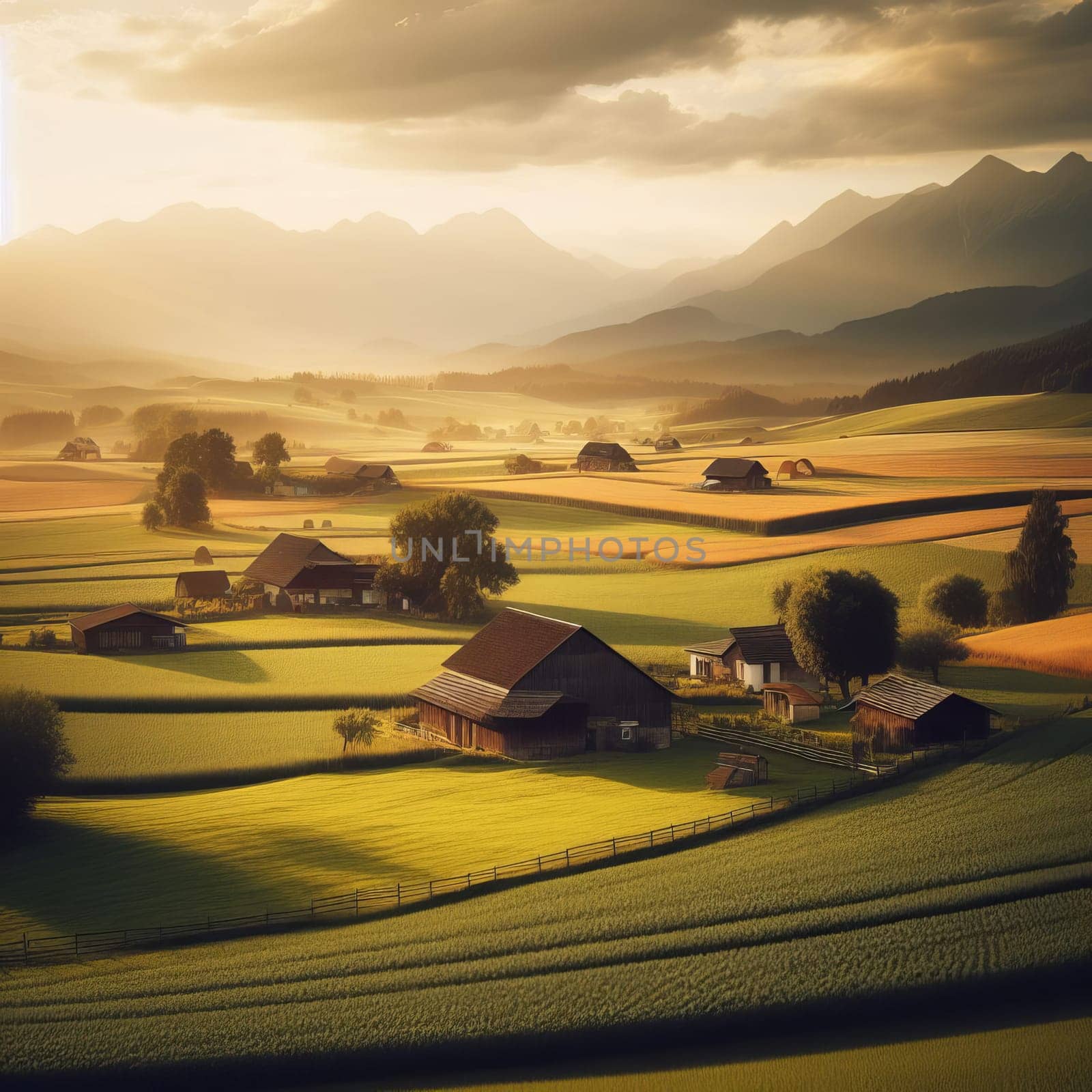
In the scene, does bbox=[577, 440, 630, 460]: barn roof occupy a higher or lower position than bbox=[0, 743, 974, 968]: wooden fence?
higher

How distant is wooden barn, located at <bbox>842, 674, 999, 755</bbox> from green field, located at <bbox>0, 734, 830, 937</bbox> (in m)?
3.57

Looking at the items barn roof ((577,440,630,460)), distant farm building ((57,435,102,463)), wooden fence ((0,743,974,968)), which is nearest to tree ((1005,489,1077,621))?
wooden fence ((0,743,974,968))

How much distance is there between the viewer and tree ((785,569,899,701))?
56.6 metres

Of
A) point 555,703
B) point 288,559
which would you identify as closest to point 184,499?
point 288,559

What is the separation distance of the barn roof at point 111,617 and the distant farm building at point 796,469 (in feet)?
197

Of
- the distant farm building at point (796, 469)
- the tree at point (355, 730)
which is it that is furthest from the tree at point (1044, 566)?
the distant farm building at point (796, 469)

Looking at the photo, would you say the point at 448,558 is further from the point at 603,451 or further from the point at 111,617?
the point at 603,451

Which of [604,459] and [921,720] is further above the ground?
[604,459]

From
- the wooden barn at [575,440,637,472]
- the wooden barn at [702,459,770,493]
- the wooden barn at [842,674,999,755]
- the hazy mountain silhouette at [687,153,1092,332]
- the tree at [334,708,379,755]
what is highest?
the hazy mountain silhouette at [687,153,1092,332]

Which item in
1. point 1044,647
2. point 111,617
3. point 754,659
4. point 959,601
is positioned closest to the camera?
point 754,659

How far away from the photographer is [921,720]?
4591cm

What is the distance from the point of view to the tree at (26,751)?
38562 millimetres

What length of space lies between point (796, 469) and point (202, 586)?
5514 cm

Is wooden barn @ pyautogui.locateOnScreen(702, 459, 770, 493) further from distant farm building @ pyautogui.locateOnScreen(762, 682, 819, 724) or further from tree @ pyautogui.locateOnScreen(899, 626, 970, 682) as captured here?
distant farm building @ pyautogui.locateOnScreen(762, 682, 819, 724)
